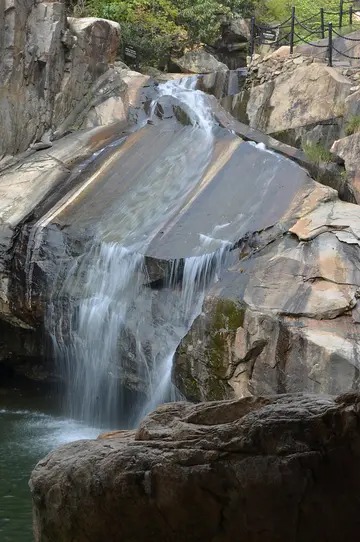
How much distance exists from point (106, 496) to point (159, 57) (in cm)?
1961

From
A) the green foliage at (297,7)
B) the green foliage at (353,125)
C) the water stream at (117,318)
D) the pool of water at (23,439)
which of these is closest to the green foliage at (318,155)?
the green foliage at (353,125)

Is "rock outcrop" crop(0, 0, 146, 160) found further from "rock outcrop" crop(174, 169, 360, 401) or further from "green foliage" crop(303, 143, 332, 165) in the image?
"rock outcrop" crop(174, 169, 360, 401)

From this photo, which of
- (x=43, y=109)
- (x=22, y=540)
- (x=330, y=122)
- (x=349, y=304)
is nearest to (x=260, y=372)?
(x=349, y=304)

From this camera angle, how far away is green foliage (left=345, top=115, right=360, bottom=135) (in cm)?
1435

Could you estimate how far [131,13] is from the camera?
2175 centimetres

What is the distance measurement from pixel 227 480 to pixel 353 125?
1177 centimetres

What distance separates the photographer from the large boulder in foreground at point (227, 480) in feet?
12.3

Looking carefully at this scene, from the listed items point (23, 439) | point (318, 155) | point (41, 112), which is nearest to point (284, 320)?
point (23, 439)

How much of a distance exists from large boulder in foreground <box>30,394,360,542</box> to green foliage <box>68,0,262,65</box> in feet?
61.4

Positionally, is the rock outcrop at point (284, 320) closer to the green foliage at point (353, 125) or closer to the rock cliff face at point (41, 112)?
the green foliage at point (353, 125)

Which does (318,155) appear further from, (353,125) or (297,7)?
(297,7)

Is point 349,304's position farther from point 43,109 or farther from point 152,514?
point 43,109

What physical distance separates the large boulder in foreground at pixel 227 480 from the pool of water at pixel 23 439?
12.7ft

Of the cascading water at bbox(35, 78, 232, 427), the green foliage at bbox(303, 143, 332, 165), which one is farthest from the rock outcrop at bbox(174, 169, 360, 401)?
the green foliage at bbox(303, 143, 332, 165)
